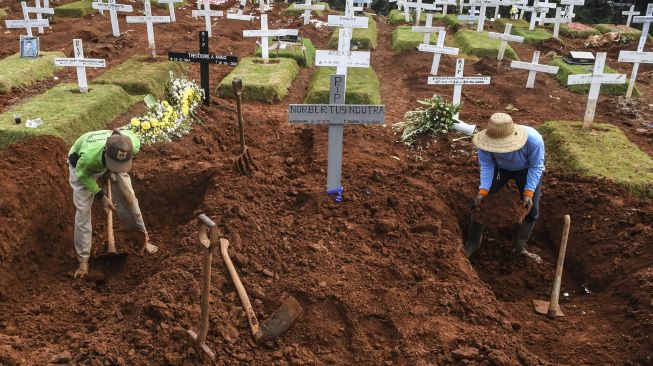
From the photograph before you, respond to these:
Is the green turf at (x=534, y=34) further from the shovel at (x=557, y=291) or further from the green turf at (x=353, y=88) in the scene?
the shovel at (x=557, y=291)

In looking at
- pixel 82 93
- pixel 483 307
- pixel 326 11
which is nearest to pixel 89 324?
pixel 483 307

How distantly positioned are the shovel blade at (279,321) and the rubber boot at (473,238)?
262cm

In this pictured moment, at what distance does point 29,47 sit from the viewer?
11.6m

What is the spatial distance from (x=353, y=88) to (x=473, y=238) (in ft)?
18.0

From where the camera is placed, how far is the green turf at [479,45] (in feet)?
50.5

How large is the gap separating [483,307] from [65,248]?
4.65 m

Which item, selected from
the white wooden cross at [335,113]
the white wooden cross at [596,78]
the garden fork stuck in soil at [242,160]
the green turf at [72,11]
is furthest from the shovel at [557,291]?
the green turf at [72,11]

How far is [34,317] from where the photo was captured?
5.17m

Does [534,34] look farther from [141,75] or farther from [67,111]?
[67,111]

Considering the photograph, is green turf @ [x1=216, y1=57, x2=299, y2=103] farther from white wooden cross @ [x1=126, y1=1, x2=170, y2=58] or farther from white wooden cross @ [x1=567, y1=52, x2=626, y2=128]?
white wooden cross @ [x1=567, y1=52, x2=626, y2=128]

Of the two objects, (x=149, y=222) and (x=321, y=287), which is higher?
(x=321, y=287)

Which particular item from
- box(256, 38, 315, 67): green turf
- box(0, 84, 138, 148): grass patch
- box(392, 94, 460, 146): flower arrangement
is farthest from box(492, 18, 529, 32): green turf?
box(0, 84, 138, 148): grass patch

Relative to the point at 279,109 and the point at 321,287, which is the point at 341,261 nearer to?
the point at 321,287

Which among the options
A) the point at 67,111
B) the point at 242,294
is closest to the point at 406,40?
the point at 67,111
